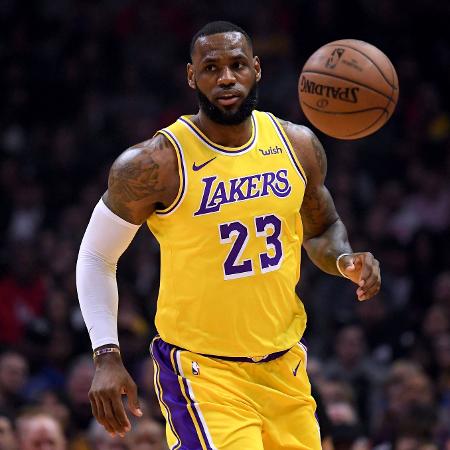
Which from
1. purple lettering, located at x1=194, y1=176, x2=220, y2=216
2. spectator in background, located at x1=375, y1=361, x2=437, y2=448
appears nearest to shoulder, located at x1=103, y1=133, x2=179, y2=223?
purple lettering, located at x1=194, y1=176, x2=220, y2=216

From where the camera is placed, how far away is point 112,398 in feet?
15.3

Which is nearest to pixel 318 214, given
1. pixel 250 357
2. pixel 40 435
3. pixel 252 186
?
pixel 252 186

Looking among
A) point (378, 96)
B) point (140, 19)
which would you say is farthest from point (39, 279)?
point (378, 96)

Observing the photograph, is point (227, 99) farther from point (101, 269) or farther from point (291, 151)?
point (101, 269)

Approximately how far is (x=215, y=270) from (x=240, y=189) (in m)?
0.39

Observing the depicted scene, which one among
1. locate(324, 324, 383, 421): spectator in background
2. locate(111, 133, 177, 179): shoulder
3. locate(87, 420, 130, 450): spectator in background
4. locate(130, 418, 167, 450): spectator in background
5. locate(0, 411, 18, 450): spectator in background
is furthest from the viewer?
locate(324, 324, 383, 421): spectator in background

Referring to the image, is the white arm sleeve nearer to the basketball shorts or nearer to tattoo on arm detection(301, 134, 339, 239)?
the basketball shorts

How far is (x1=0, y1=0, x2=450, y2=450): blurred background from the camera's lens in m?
8.77

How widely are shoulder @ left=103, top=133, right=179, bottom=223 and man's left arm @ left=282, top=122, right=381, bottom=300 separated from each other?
0.68 metres

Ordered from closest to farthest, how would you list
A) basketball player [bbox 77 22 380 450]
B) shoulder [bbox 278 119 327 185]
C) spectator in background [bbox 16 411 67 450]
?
basketball player [bbox 77 22 380 450], shoulder [bbox 278 119 327 185], spectator in background [bbox 16 411 67 450]

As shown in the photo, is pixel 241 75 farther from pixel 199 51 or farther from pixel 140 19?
pixel 140 19

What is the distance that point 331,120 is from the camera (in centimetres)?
561

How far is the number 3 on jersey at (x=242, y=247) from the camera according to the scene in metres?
4.84

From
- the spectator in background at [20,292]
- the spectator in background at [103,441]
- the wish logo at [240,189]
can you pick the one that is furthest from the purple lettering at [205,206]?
the spectator in background at [20,292]
